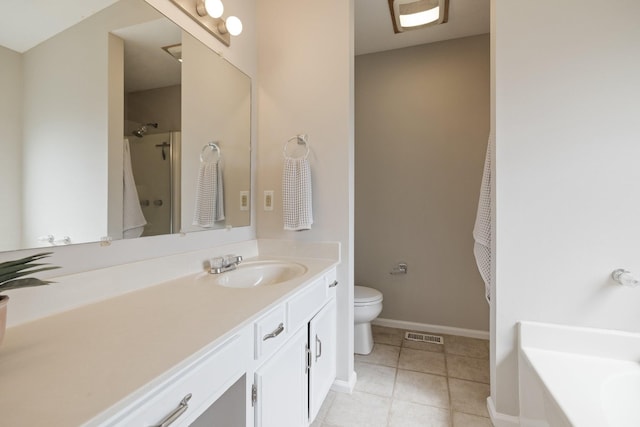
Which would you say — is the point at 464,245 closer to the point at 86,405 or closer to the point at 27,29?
the point at 86,405

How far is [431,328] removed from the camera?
2.42 meters

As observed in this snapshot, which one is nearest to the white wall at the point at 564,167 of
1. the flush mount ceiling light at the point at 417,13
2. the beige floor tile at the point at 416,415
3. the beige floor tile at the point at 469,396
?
the beige floor tile at the point at 469,396

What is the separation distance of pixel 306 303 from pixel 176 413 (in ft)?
2.17

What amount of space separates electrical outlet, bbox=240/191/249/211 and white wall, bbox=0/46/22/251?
0.98 meters

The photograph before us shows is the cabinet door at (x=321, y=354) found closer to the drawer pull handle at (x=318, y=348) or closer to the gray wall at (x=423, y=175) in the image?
the drawer pull handle at (x=318, y=348)

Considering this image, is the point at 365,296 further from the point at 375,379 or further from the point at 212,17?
the point at 212,17

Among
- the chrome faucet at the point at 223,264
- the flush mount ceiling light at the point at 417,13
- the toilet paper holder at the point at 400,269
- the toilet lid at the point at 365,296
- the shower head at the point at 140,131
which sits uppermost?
the flush mount ceiling light at the point at 417,13

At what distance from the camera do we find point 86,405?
1.42 feet

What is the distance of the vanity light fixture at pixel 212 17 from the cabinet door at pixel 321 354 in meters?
1.57

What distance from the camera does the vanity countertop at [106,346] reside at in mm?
441

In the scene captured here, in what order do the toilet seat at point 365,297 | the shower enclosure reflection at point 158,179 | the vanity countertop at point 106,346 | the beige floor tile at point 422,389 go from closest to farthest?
1. the vanity countertop at point 106,346
2. the shower enclosure reflection at point 158,179
3. the beige floor tile at point 422,389
4. the toilet seat at point 365,297

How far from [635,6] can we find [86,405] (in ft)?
7.79

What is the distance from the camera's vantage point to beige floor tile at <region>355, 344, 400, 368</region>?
6.46 ft

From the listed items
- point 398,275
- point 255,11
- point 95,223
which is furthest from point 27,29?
point 398,275
